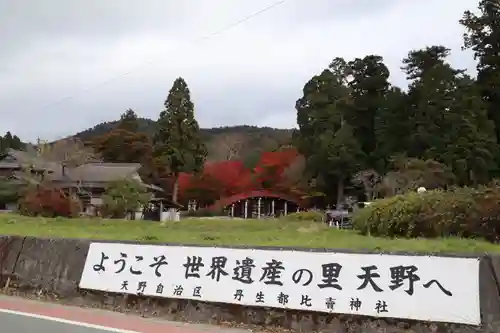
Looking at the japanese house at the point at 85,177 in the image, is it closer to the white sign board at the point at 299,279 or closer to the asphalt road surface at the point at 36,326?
the white sign board at the point at 299,279

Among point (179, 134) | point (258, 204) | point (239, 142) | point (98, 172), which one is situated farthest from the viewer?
point (239, 142)

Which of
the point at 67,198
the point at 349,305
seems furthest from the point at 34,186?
the point at 349,305

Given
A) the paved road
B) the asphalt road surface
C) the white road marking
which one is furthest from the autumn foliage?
the asphalt road surface

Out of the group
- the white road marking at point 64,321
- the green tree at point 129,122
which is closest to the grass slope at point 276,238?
the white road marking at point 64,321

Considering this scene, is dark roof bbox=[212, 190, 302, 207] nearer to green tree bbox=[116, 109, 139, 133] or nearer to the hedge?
green tree bbox=[116, 109, 139, 133]

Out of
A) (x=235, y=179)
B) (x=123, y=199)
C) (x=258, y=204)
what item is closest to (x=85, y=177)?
(x=123, y=199)

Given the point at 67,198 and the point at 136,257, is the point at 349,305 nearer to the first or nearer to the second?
the point at 136,257

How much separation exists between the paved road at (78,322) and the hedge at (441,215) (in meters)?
7.01

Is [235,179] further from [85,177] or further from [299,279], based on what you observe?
[299,279]

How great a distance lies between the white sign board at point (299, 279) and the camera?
636 cm

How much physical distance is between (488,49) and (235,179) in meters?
27.2

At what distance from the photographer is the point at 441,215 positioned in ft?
42.2

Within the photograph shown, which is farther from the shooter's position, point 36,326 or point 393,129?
point 393,129

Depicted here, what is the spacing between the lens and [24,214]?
1302 inches
